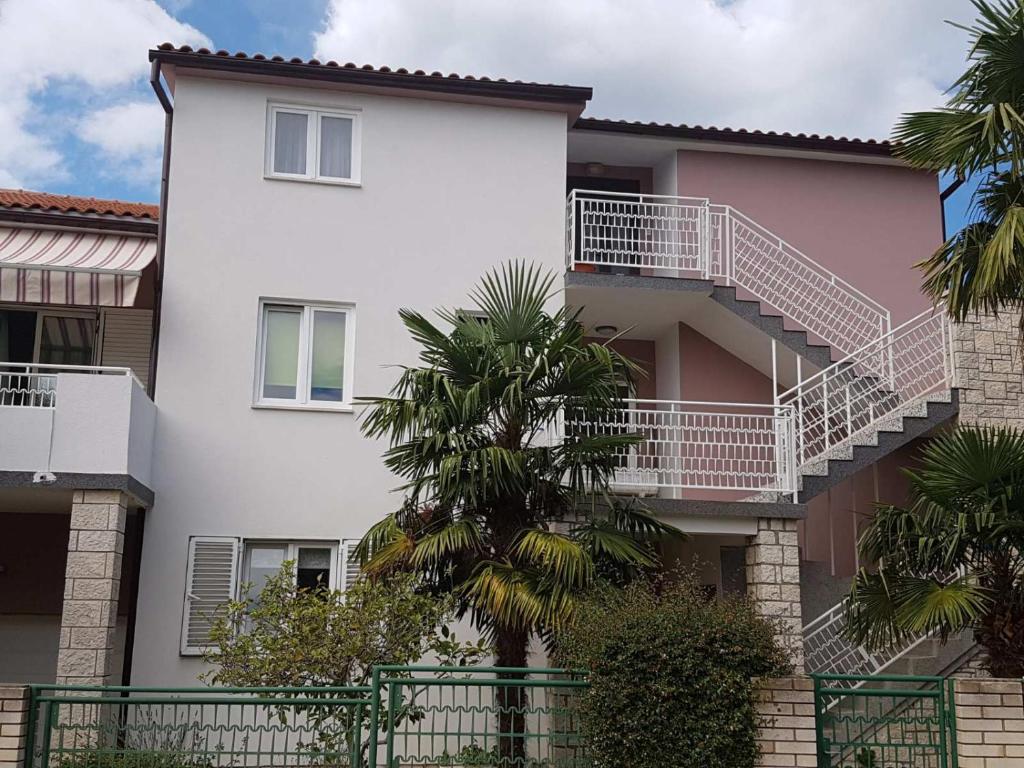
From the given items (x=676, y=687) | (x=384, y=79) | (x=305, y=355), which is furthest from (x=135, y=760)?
(x=384, y=79)

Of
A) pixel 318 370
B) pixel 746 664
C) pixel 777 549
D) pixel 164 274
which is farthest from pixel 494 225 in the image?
pixel 746 664

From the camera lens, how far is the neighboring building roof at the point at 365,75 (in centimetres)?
1803

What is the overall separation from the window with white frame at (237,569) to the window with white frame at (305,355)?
2075mm

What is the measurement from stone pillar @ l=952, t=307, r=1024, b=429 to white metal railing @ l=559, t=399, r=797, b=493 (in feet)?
9.66

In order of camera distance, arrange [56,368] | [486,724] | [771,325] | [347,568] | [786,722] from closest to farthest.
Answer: [786,722], [486,724], [56,368], [347,568], [771,325]

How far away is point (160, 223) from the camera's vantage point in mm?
17812

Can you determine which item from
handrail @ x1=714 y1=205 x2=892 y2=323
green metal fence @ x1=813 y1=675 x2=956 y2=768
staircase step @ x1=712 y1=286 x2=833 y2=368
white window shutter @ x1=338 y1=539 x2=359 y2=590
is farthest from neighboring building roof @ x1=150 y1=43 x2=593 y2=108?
green metal fence @ x1=813 y1=675 x2=956 y2=768

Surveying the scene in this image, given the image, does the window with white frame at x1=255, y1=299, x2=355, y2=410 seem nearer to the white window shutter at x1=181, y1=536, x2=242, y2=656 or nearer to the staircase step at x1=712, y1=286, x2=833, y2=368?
the white window shutter at x1=181, y1=536, x2=242, y2=656

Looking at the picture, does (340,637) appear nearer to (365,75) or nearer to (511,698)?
(511,698)

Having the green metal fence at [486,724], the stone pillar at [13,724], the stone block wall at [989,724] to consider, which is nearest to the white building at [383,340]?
the stone pillar at [13,724]

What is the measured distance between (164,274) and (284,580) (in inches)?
220

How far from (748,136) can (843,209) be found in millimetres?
2326

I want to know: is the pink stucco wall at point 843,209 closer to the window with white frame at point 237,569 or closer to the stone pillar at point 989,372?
the stone pillar at point 989,372

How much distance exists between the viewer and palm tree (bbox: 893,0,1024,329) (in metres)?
13.1
